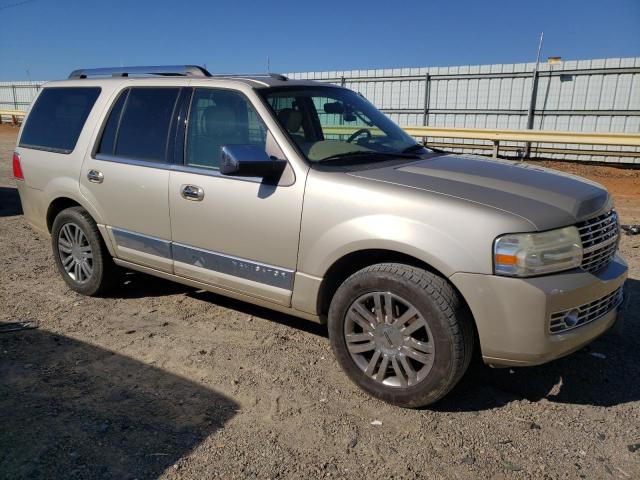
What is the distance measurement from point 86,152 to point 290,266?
2.31m

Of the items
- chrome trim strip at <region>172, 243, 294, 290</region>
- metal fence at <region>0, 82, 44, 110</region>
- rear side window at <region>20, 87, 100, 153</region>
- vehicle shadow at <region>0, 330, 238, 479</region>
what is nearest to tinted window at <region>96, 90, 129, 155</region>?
rear side window at <region>20, 87, 100, 153</region>

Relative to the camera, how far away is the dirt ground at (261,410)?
8.72 ft

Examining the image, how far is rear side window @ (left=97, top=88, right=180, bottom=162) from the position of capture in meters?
4.16

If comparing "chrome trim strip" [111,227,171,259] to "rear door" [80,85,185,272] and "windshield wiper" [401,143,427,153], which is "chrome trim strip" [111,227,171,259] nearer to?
"rear door" [80,85,185,272]

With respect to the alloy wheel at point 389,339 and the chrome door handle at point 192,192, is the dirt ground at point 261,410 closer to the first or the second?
the alloy wheel at point 389,339

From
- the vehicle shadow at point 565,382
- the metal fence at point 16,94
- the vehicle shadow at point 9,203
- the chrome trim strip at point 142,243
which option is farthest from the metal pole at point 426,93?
the metal fence at point 16,94

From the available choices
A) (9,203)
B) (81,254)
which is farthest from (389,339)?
(9,203)

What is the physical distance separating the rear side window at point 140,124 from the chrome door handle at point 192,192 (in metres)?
0.37

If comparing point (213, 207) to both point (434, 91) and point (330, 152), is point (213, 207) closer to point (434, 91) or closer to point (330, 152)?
point (330, 152)

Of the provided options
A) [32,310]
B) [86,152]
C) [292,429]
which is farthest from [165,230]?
[292,429]

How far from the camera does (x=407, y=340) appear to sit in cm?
308

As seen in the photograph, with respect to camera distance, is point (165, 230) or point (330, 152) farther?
point (165, 230)

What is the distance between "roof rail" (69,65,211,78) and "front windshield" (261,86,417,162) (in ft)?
2.66

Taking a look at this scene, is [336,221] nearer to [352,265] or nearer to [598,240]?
[352,265]
